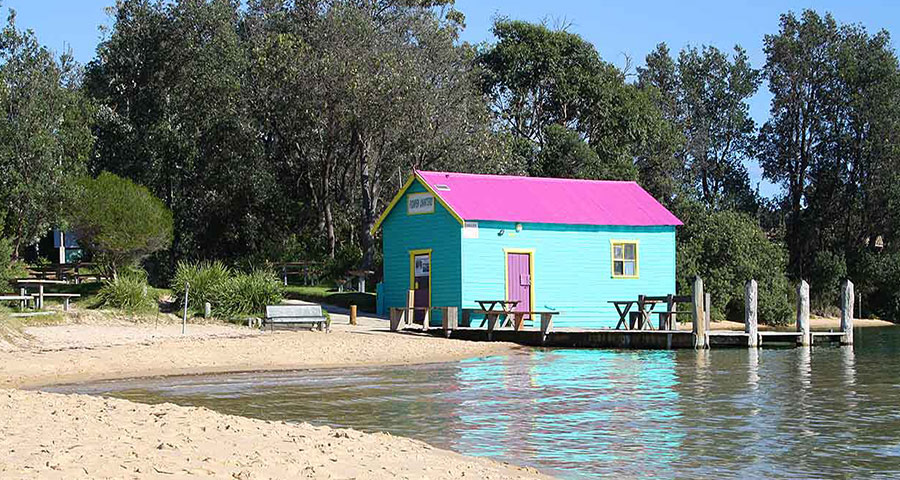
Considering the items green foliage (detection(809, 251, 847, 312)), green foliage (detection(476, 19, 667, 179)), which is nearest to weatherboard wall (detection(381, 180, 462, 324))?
green foliage (detection(476, 19, 667, 179))

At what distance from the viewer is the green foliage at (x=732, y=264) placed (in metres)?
49.1

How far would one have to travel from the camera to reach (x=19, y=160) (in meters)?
39.3

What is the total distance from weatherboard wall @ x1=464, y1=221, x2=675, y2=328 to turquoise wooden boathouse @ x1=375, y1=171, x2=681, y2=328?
0.03 meters

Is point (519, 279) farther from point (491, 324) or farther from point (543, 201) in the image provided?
point (491, 324)

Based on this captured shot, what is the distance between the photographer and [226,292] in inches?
1364

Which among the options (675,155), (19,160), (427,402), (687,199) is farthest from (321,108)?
(427,402)

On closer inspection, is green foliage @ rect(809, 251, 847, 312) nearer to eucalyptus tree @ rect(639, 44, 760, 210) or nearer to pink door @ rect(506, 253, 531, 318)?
eucalyptus tree @ rect(639, 44, 760, 210)

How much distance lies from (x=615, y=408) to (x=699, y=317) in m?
14.0

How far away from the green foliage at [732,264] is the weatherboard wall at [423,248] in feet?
48.5

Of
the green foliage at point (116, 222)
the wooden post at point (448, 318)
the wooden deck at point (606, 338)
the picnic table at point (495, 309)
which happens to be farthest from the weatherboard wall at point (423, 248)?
the green foliage at point (116, 222)

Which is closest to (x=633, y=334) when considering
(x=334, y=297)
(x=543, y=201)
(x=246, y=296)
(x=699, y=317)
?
(x=699, y=317)

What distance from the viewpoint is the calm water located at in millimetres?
13617

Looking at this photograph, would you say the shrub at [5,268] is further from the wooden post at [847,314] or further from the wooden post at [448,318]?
the wooden post at [847,314]

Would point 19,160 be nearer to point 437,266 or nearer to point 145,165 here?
point 145,165
